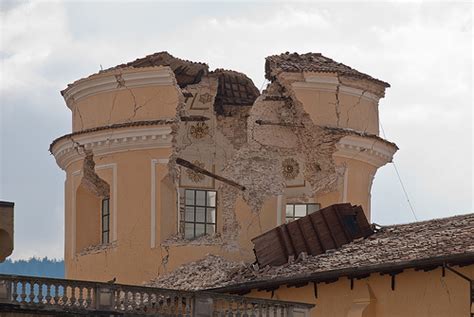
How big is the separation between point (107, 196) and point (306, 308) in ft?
38.2

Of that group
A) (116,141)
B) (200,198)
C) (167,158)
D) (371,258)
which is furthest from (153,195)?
(371,258)

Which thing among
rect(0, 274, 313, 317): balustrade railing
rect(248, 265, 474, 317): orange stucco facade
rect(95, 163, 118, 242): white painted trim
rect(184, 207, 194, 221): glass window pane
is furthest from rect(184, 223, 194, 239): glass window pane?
rect(0, 274, 313, 317): balustrade railing

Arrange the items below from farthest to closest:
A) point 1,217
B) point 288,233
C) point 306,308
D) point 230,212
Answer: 1. point 230,212
2. point 288,233
3. point 306,308
4. point 1,217

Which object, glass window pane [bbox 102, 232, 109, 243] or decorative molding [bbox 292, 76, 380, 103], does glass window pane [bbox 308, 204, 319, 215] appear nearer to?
decorative molding [bbox 292, 76, 380, 103]

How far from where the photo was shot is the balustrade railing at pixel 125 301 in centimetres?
2709

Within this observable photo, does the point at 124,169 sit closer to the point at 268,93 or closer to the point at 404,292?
the point at 268,93

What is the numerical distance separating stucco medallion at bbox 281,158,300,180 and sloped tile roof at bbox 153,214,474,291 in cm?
301

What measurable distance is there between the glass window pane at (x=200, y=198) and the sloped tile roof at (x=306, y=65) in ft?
10.6

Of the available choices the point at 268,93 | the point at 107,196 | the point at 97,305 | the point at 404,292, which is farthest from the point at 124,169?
the point at 97,305

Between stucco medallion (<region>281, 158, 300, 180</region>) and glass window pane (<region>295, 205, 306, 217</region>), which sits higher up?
stucco medallion (<region>281, 158, 300, 180</region>)

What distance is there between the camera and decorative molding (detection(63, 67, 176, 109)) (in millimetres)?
40156

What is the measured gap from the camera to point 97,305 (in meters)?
28.0

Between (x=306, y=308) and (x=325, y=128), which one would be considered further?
(x=325, y=128)

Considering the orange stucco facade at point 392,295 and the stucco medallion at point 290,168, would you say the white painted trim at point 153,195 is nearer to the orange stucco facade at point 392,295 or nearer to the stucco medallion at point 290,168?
the stucco medallion at point 290,168
